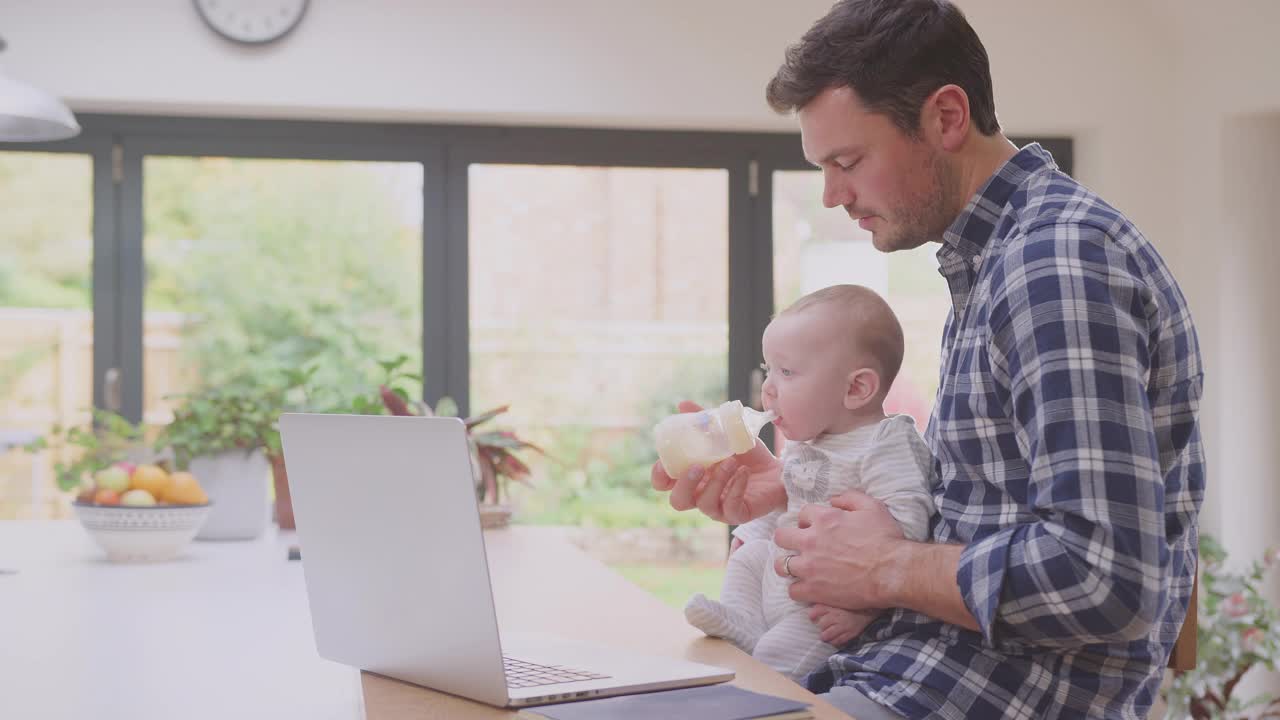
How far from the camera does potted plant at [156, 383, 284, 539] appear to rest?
274 centimetres

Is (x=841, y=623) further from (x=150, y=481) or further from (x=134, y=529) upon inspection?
(x=150, y=481)

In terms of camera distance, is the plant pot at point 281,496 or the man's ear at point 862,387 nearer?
the man's ear at point 862,387

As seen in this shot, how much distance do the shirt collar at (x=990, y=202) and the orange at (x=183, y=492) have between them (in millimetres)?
1647

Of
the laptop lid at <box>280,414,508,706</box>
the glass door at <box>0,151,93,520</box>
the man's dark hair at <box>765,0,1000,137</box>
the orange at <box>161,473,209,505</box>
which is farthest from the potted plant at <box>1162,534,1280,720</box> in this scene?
the glass door at <box>0,151,93,520</box>

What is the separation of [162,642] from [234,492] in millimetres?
1262

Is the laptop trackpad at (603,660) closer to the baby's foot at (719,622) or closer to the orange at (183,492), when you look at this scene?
the baby's foot at (719,622)

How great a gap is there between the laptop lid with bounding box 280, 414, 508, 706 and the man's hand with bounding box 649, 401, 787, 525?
1.37 ft

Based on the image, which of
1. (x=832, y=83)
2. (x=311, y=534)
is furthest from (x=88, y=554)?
(x=832, y=83)

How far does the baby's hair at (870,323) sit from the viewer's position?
4.82 ft

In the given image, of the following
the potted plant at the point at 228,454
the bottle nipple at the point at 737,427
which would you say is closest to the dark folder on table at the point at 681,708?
the bottle nipple at the point at 737,427

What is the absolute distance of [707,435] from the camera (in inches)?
57.1

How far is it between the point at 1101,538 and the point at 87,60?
345 centimetres

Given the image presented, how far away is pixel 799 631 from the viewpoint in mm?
1343

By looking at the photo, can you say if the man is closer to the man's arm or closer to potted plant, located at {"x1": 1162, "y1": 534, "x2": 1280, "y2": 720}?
the man's arm
